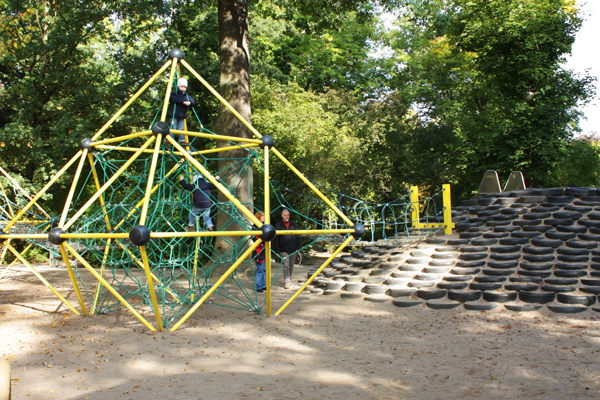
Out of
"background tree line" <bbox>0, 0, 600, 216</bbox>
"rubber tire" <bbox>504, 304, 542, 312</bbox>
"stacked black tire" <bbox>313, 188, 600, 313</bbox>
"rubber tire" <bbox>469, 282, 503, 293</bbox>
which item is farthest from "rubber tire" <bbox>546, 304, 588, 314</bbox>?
"background tree line" <bbox>0, 0, 600, 216</bbox>

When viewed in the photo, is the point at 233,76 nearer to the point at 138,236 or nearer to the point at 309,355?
the point at 138,236

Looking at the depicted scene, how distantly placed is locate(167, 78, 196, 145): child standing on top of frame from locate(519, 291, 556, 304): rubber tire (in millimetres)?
5297

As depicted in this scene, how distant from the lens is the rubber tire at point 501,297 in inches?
254

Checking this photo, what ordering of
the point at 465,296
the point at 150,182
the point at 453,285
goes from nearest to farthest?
the point at 150,182 → the point at 465,296 → the point at 453,285

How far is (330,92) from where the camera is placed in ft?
61.3

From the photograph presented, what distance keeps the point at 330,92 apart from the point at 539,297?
45.3 ft

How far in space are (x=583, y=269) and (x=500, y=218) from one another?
6.85 feet

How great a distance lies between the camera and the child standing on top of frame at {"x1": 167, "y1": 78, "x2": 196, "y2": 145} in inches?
255

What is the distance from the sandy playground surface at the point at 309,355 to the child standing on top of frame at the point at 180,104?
282 cm

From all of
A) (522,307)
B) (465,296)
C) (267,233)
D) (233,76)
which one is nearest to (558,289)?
(522,307)

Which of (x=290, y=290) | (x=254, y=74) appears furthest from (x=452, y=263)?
(x=254, y=74)

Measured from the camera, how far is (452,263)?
7.84m

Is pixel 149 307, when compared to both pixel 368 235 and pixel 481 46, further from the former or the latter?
pixel 481 46

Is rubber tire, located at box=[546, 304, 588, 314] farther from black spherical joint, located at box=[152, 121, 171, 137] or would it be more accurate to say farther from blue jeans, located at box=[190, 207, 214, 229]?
black spherical joint, located at box=[152, 121, 171, 137]
